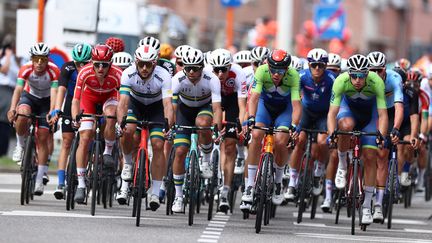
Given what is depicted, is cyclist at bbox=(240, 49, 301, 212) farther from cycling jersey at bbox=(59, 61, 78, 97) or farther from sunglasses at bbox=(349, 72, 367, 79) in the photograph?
cycling jersey at bbox=(59, 61, 78, 97)

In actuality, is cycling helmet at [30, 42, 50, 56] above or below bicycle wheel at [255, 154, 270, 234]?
above

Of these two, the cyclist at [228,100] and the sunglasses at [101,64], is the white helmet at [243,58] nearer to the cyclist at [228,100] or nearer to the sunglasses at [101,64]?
the cyclist at [228,100]

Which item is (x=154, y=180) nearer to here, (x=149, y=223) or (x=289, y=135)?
(x=149, y=223)

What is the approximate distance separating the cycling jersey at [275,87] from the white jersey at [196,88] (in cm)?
47

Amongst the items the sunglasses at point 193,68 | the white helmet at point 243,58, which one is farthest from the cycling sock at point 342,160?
the white helmet at point 243,58

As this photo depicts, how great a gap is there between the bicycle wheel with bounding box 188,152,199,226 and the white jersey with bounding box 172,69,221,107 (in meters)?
0.76

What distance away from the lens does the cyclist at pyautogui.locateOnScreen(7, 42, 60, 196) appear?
61.0 feet

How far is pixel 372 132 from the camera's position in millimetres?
16859

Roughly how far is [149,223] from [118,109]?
4.18 ft

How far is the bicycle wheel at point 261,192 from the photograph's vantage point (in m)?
16.0

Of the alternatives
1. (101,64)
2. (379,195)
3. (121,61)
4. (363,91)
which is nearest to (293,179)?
(379,195)

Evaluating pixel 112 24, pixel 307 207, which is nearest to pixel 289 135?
pixel 307 207

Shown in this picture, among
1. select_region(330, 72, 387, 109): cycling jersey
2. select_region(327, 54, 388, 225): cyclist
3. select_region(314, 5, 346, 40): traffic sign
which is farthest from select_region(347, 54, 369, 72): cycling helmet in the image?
select_region(314, 5, 346, 40): traffic sign

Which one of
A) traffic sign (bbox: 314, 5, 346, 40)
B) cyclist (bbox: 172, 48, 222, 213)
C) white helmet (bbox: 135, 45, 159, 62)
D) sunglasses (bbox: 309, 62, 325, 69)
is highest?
traffic sign (bbox: 314, 5, 346, 40)
